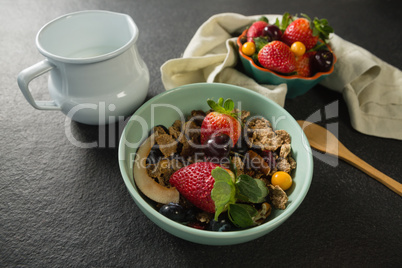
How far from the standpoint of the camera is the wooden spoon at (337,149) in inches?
25.3

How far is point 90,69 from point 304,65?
0.45 m

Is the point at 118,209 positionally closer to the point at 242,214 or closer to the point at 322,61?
the point at 242,214

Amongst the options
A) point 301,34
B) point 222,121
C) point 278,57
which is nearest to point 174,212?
point 222,121

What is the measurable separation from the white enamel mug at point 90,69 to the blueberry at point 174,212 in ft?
0.80

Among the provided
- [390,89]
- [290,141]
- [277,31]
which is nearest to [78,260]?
[290,141]

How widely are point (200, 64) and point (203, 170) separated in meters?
0.34

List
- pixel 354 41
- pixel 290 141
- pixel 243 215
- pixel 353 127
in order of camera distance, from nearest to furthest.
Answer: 1. pixel 243 215
2. pixel 290 141
3. pixel 353 127
4. pixel 354 41

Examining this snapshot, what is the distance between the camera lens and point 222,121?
59cm

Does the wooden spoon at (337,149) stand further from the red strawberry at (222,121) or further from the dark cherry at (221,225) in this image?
the dark cherry at (221,225)

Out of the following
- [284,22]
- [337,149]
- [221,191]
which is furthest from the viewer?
[284,22]

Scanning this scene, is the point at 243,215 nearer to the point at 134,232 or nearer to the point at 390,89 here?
the point at 134,232

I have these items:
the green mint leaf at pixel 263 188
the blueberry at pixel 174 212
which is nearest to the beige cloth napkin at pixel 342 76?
the green mint leaf at pixel 263 188

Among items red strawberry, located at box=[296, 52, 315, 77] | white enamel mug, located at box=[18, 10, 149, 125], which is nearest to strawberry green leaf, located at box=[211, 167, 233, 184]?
white enamel mug, located at box=[18, 10, 149, 125]

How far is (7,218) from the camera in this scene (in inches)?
22.6
